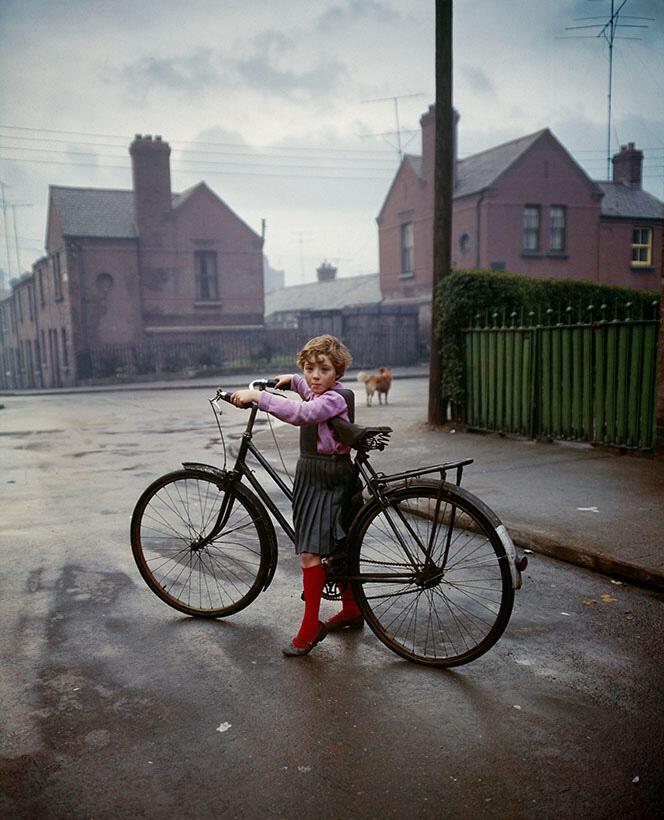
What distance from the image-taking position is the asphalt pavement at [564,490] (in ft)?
15.6

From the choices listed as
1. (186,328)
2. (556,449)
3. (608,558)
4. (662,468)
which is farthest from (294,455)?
(186,328)

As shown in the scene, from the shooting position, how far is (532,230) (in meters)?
33.2

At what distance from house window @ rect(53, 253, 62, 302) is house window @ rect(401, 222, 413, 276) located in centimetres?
1823

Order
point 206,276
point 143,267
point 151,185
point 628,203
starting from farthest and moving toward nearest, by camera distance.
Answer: point 206,276
point 628,203
point 143,267
point 151,185

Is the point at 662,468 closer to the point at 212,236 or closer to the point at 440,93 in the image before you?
the point at 440,93

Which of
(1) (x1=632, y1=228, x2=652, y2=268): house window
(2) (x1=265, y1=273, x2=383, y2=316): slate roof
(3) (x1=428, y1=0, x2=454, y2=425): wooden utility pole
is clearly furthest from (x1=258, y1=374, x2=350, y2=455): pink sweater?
(2) (x1=265, y1=273, x2=383, y2=316): slate roof

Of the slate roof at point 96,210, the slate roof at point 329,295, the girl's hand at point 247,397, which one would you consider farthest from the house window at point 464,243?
the girl's hand at point 247,397

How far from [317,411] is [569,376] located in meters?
6.45

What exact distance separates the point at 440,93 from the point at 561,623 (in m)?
8.98

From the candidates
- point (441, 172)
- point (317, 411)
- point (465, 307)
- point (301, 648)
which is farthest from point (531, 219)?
point (301, 648)

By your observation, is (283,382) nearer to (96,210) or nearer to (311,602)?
(311,602)

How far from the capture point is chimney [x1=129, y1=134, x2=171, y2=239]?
33709 mm

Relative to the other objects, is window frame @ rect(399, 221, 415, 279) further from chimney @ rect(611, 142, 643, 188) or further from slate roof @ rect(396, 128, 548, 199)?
chimney @ rect(611, 142, 643, 188)

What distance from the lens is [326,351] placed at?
3496 millimetres
